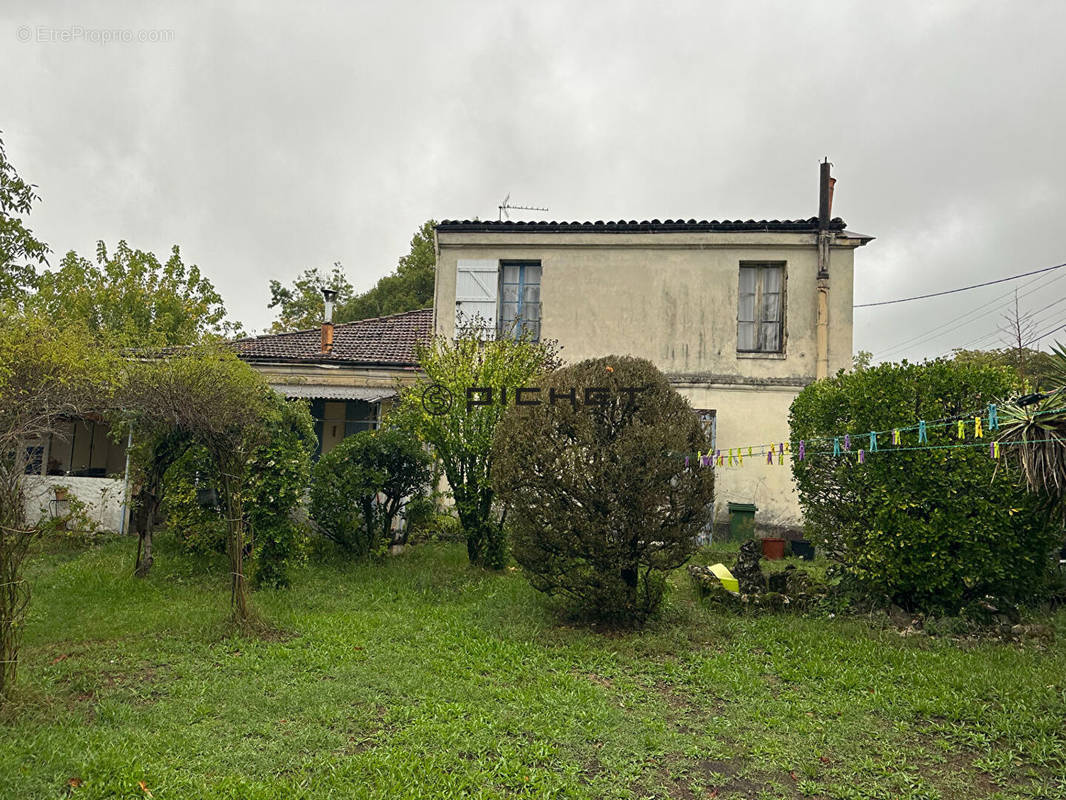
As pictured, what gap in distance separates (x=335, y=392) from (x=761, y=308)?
8124 mm

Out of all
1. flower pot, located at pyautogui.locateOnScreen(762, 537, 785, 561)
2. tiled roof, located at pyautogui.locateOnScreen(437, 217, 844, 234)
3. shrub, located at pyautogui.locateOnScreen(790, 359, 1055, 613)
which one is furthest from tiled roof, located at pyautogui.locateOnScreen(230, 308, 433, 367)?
shrub, located at pyautogui.locateOnScreen(790, 359, 1055, 613)

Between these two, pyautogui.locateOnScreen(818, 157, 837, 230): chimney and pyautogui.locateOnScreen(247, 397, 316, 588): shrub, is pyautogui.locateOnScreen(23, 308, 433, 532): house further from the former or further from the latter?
pyautogui.locateOnScreen(818, 157, 837, 230): chimney

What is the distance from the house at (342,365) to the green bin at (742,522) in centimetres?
627

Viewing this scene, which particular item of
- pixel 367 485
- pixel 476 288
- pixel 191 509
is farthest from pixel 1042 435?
pixel 191 509

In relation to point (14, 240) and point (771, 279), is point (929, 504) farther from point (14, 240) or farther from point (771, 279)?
point (14, 240)

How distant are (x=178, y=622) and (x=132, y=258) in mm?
18866

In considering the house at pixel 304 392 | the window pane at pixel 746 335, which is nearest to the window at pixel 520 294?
the house at pixel 304 392

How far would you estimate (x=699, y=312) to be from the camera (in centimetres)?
1283

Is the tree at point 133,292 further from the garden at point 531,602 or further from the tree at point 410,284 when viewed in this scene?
the garden at point 531,602

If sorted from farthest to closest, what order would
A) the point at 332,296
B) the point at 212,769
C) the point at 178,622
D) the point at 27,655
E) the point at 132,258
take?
1. the point at 132,258
2. the point at 332,296
3. the point at 178,622
4. the point at 27,655
5. the point at 212,769

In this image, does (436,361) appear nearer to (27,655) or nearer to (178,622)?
(178,622)

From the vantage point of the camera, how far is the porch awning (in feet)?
40.3

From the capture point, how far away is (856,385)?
7.60 m

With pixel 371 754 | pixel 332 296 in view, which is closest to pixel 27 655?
pixel 371 754
